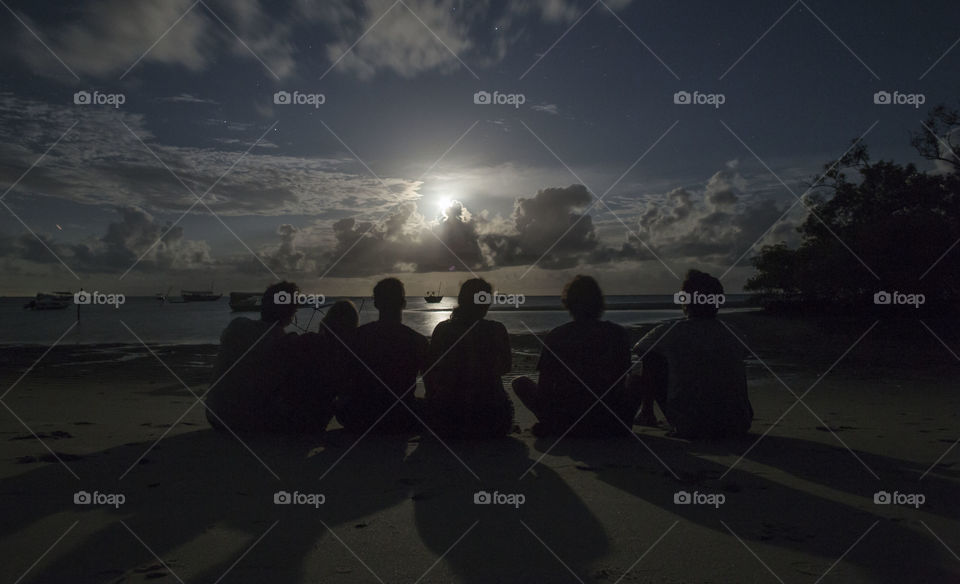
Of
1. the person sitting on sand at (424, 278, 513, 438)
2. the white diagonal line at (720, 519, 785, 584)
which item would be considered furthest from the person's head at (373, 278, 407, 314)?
the white diagonal line at (720, 519, 785, 584)

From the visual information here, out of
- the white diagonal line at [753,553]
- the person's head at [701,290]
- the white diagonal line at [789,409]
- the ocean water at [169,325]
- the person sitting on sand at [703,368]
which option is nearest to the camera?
the white diagonal line at [753,553]

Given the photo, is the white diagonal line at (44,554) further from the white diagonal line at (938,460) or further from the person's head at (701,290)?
the white diagonal line at (938,460)

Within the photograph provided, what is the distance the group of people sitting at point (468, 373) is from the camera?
5113 millimetres

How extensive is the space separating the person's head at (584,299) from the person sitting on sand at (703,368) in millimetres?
640

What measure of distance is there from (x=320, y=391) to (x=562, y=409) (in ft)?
7.49

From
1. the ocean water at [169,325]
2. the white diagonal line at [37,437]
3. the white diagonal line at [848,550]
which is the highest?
the ocean water at [169,325]

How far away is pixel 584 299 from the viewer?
5.18m

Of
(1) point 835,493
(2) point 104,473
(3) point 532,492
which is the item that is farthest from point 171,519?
(1) point 835,493

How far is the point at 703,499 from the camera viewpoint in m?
3.55

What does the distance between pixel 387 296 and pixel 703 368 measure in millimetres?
2881

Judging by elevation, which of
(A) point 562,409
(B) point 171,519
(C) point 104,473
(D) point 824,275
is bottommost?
(B) point 171,519

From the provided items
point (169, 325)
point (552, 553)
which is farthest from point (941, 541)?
point (169, 325)

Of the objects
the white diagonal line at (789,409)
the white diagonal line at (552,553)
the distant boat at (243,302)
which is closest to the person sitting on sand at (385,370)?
the white diagonal line at (552,553)

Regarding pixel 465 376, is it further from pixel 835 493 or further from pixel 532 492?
pixel 835 493
